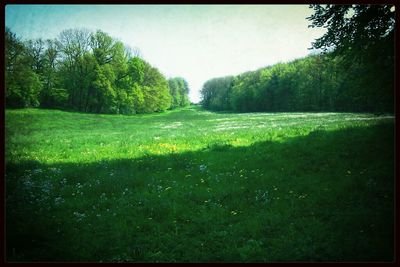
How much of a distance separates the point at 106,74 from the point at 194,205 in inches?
1071

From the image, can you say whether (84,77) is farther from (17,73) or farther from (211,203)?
(211,203)

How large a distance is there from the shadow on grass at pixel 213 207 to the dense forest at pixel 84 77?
15.2 ft

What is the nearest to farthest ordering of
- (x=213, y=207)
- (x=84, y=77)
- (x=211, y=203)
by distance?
(x=213, y=207) → (x=211, y=203) → (x=84, y=77)

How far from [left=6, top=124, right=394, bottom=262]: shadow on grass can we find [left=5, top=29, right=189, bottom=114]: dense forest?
4628 mm

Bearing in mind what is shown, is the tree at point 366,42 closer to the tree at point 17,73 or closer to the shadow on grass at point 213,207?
the shadow on grass at point 213,207

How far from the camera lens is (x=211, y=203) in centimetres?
911

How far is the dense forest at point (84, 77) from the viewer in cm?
1230

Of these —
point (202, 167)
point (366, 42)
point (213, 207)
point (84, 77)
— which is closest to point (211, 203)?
point (213, 207)

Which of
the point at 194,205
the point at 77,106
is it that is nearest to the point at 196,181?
the point at 194,205

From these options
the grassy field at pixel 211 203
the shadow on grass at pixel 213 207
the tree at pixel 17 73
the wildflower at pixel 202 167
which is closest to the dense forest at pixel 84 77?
the tree at pixel 17 73

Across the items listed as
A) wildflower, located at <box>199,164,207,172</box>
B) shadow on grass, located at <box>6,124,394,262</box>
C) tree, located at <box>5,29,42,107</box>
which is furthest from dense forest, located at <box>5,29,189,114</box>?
wildflower, located at <box>199,164,207,172</box>

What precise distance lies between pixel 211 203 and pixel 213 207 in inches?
12.9

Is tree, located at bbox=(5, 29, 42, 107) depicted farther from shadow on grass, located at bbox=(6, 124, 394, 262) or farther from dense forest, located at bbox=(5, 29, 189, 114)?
shadow on grass, located at bbox=(6, 124, 394, 262)
